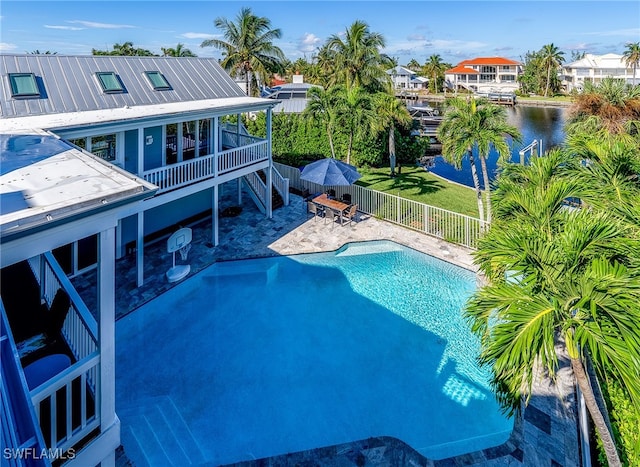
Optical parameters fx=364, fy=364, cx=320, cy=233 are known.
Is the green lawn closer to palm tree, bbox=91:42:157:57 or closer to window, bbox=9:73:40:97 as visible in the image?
window, bbox=9:73:40:97

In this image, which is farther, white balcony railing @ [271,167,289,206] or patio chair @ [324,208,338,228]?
white balcony railing @ [271,167,289,206]

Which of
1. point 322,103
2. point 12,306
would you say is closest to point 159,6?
point 322,103

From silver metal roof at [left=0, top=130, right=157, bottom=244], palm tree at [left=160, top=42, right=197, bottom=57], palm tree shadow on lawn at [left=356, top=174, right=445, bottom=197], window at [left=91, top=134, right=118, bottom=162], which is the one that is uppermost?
palm tree at [left=160, top=42, right=197, bottom=57]

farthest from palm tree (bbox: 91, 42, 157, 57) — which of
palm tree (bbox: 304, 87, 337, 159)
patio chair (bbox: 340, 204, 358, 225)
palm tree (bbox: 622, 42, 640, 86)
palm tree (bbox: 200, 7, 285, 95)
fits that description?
palm tree (bbox: 622, 42, 640, 86)

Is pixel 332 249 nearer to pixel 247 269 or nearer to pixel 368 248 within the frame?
pixel 368 248

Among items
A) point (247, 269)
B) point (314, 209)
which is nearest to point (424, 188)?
Result: point (314, 209)

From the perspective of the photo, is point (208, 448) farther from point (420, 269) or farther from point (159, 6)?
point (159, 6)
